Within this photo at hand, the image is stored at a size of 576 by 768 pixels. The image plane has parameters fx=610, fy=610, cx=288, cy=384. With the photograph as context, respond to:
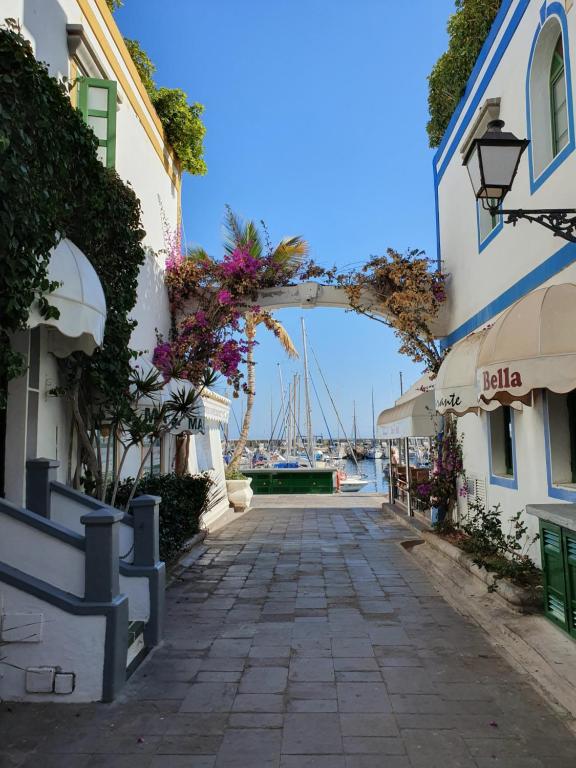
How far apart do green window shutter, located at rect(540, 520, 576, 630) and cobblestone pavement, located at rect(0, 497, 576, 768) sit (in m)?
0.73

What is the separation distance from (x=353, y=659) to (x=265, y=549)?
5876 millimetres

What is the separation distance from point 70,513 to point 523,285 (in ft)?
20.0

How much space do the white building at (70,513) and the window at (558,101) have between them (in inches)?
212

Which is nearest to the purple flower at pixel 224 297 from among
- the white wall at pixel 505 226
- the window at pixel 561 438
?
the white wall at pixel 505 226

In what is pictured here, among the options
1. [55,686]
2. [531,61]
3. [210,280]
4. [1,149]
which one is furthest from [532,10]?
[55,686]

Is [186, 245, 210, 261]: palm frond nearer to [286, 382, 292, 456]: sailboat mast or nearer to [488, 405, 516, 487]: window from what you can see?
[488, 405, 516, 487]: window

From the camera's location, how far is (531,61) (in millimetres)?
7605

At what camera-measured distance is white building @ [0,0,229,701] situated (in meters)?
4.53

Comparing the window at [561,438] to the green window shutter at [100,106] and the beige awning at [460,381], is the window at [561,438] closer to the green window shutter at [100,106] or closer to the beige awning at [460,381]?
the beige awning at [460,381]

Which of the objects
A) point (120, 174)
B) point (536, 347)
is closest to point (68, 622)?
point (536, 347)

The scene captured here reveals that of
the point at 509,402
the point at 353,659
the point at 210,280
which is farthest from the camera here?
the point at 210,280

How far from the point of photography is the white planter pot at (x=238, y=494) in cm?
1770

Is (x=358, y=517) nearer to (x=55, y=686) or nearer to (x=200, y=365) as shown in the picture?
(x=200, y=365)

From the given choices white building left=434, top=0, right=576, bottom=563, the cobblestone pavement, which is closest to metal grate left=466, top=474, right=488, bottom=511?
white building left=434, top=0, right=576, bottom=563
